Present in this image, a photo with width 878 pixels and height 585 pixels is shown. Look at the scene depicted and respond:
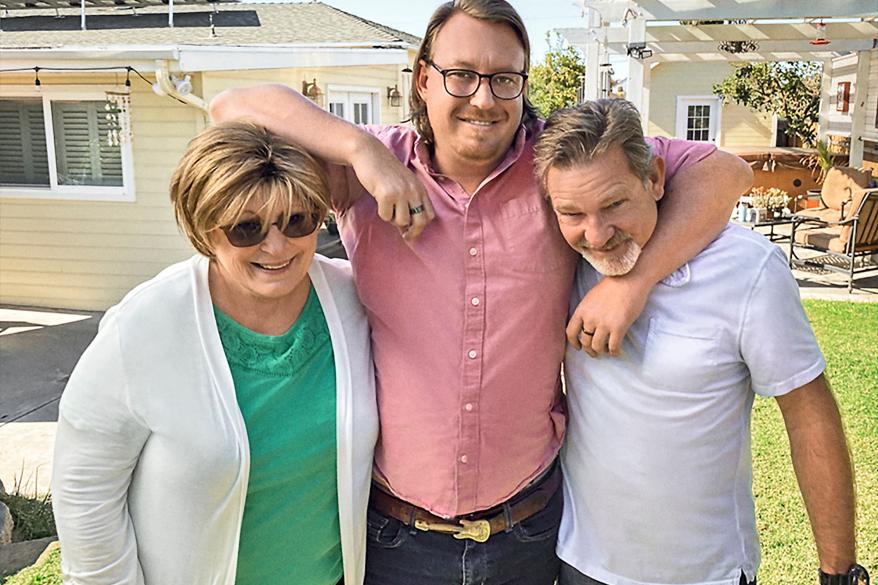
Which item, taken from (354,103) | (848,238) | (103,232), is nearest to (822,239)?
(848,238)

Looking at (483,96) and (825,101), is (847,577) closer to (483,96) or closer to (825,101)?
(483,96)

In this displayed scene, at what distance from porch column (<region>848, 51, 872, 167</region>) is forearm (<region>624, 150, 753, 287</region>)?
13.4 meters

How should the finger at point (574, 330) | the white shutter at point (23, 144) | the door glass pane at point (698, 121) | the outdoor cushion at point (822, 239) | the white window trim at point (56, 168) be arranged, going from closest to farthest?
the finger at point (574, 330), the white window trim at point (56, 168), the white shutter at point (23, 144), the outdoor cushion at point (822, 239), the door glass pane at point (698, 121)

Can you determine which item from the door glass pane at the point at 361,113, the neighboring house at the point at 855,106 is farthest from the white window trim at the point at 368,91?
the neighboring house at the point at 855,106

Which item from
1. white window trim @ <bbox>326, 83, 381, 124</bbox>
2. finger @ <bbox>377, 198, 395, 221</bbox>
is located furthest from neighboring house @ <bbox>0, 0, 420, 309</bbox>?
finger @ <bbox>377, 198, 395, 221</bbox>

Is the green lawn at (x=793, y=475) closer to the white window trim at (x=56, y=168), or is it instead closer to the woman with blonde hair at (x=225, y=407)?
the woman with blonde hair at (x=225, y=407)

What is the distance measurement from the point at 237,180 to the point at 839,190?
10778 millimetres

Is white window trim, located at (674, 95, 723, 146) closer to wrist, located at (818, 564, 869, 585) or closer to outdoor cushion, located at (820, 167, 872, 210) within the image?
outdoor cushion, located at (820, 167, 872, 210)

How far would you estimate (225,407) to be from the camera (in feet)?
5.46

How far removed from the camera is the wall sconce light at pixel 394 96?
13023 millimetres

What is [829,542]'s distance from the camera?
1.80 m

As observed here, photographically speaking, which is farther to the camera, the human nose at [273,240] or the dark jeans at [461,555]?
the dark jeans at [461,555]

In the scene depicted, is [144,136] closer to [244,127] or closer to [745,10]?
[745,10]

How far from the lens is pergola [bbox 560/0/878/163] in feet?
31.1
